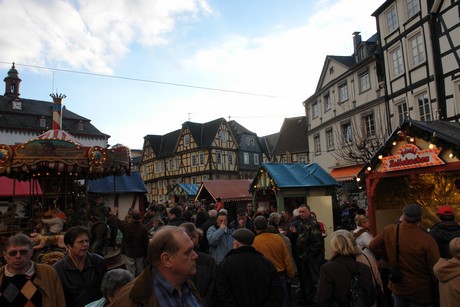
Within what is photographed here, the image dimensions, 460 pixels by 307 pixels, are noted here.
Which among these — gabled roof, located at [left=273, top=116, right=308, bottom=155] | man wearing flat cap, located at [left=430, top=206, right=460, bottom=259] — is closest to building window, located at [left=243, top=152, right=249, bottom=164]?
gabled roof, located at [left=273, top=116, right=308, bottom=155]

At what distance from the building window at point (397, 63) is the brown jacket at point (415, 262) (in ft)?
49.2

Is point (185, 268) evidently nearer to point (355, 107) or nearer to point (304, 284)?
point (304, 284)

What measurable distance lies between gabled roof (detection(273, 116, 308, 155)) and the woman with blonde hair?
26705mm

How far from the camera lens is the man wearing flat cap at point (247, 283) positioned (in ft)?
12.0

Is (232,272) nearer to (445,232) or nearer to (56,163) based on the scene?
(445,232)

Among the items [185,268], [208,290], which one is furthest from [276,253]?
[185,268]

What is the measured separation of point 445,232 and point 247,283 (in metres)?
3.01

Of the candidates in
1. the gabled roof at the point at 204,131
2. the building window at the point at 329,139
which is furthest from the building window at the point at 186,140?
the building window at the point at 329,139

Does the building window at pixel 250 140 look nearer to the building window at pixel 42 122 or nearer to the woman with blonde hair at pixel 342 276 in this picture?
the building window at pixel 42 122

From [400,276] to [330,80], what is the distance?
814 inches

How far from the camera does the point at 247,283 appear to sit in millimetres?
3662

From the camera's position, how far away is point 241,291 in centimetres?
365

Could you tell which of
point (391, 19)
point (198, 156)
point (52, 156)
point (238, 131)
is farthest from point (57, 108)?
point (238, 131)

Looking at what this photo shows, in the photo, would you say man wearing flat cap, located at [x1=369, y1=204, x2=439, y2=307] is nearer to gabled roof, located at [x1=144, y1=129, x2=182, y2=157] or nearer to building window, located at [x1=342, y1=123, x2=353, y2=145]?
building window, located at [x1=342, y1=123, x2=353, y2=145]
